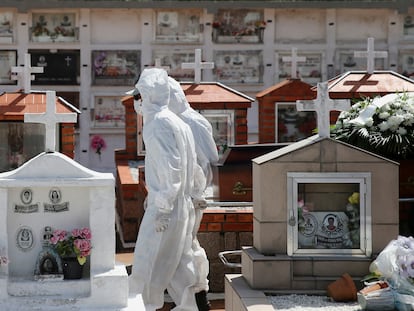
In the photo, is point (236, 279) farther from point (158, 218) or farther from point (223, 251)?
point (223, 251)

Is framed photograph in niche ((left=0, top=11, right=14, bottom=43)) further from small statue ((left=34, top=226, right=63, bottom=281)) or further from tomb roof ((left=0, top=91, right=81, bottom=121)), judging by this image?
small statue ((left=34, top=226, right=63, bottom=281))

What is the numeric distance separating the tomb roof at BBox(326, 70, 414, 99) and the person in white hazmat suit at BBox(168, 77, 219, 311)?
3.84 metres

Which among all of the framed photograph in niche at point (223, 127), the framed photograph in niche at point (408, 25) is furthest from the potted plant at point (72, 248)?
the framed photograph in niche at point (408, 25)

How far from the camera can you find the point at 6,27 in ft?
54.9

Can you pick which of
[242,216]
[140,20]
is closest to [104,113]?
[140,20]

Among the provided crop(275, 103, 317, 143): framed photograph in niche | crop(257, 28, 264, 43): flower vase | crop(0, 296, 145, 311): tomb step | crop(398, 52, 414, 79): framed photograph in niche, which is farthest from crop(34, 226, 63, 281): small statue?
crop(398, 52, 414, 79): framed photograph in niche

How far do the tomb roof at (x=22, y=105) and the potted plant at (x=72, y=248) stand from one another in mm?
5849

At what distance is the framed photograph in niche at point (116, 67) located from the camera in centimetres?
1683

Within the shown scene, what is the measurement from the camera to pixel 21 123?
37.8ft

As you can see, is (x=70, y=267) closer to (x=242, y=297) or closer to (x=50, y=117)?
(x=50, y=117)

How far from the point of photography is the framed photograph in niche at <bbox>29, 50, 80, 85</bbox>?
16.6 meters

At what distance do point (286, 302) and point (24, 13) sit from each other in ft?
37.0

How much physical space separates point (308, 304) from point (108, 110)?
35.3 ft

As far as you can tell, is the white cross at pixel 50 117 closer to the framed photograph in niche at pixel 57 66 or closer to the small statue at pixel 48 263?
the small statue at pixel 48 263
